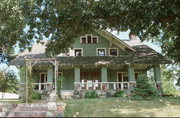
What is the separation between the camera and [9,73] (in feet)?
98.4

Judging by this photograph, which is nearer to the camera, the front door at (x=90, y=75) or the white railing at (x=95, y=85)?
the white railing at (x=95, y=85)

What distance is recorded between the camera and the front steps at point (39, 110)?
8148mm

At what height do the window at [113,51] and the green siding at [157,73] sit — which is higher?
the window at [113,51]

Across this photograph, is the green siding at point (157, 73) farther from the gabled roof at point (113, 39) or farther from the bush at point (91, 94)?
the bush at point (91, 94)

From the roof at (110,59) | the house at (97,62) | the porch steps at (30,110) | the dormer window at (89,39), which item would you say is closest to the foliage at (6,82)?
the house at (97,62)

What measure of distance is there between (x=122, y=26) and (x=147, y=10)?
2294 mm

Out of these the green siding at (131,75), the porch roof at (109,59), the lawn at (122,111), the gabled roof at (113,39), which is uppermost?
the gabled roof at (113,39)

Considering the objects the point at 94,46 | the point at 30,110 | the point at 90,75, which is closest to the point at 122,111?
the point at 30,110

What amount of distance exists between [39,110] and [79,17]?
23.3 ft

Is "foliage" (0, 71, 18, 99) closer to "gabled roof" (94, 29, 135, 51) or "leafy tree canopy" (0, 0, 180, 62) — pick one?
"leafy tree canopy" (0, 0, 180, 62)

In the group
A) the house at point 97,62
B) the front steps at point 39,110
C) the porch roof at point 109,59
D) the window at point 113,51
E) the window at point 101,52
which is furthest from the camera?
the window at point 113,51

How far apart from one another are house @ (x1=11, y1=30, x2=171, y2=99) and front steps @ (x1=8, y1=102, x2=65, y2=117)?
8.51 m

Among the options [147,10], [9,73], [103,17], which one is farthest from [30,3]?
[9,73]

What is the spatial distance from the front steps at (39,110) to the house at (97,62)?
851 centimetres
